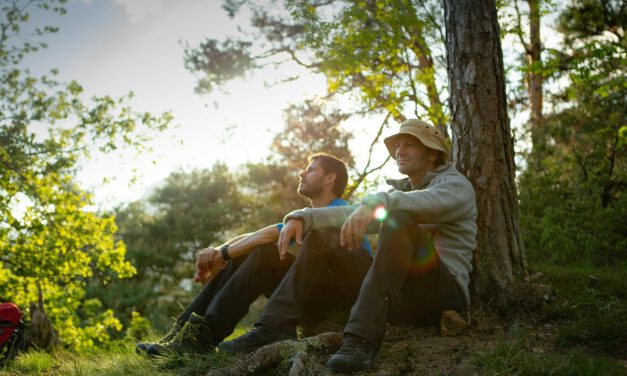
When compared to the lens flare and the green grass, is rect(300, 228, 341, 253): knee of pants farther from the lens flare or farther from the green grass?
the green grass

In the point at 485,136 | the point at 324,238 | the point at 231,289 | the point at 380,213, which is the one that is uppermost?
the point at 485,136

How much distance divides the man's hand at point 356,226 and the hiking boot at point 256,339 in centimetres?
72

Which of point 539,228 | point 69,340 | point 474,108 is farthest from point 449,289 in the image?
point 69,340

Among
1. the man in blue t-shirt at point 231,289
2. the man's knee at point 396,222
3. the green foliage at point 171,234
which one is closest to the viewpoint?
the man's knee at point 396,222

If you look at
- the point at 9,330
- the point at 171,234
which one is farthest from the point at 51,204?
the point at 171,234

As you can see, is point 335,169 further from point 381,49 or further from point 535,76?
point 535,76

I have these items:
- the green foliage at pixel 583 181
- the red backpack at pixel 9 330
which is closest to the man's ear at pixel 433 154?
the green foliage at pixel 583 181

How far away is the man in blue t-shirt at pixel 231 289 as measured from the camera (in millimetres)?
3371

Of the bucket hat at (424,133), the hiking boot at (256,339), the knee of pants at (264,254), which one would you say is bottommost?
the hiking boot at (256,339)

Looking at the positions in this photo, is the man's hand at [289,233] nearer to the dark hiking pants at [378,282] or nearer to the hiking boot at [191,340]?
the dark hiking pants at [378,282]

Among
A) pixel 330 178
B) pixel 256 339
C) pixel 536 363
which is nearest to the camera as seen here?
pixel 536 363

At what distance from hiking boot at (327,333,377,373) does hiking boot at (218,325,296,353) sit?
53cm

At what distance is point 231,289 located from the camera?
3.53 metres

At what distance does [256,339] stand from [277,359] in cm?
32
